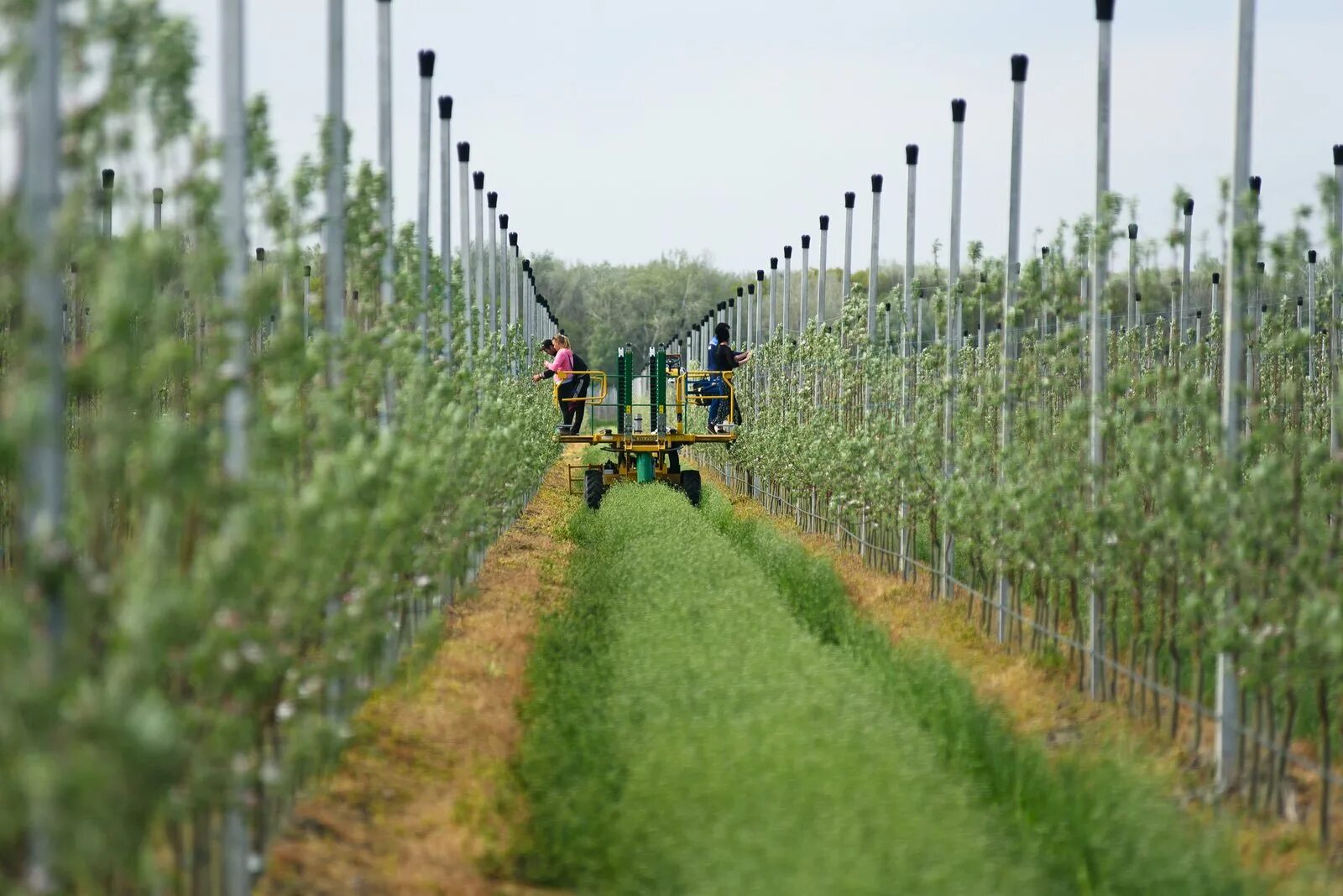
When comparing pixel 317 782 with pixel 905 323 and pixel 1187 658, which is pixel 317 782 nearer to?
pixel 1187 658

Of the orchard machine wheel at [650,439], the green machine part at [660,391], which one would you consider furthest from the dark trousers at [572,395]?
the green machine part at [660,391]

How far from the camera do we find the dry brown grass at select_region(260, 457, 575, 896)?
587cm

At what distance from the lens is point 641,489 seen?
2119cm

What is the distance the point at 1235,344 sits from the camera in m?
7.78

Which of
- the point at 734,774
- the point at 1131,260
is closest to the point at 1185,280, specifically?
the point at 1131,260

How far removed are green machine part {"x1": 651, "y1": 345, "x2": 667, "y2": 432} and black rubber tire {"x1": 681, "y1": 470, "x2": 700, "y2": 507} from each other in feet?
2.96

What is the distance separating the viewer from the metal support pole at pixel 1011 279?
11352 millimetres

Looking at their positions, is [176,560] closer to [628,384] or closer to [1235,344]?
[1235,344]

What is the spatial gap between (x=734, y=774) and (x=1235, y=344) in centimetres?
332

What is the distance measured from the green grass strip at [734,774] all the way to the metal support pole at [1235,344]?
1.29 m

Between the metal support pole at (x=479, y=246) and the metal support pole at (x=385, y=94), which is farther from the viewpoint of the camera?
the metal support pole at (x=479, y=246)

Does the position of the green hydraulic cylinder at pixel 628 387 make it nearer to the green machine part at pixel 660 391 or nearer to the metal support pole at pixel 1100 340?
the green machine part at pixel 660 391

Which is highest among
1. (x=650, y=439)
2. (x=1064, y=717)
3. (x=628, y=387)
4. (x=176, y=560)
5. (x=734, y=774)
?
(x=628, y=387)

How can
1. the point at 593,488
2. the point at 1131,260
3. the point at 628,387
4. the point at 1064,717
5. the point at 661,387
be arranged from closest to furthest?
the point at 1064,717 → the point at 1131,260 → the point at 593,488 → the point at 628,387 → the point at 661,387
